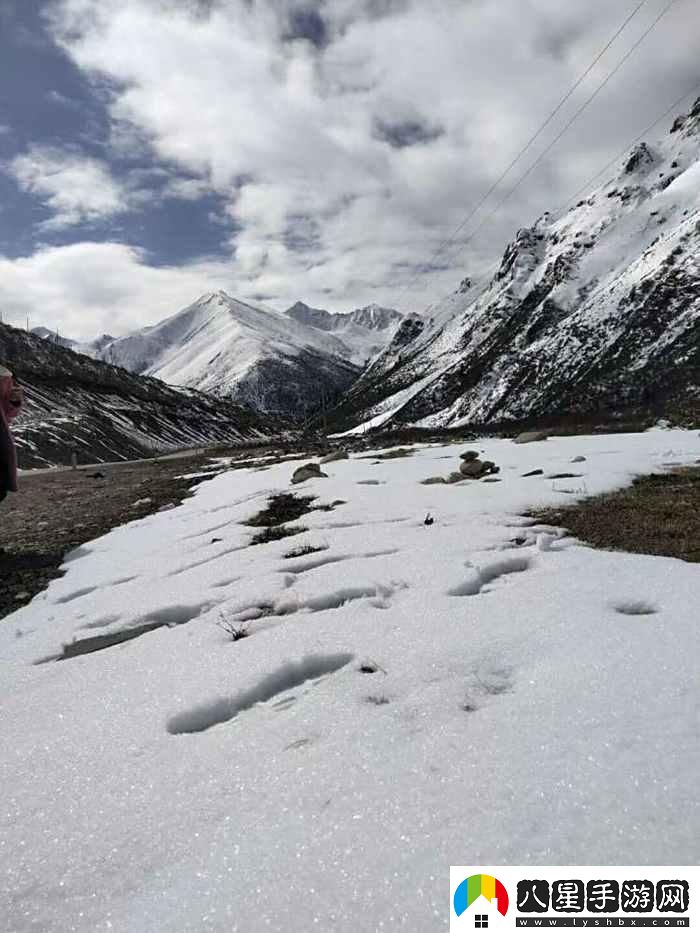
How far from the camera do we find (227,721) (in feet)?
14.3

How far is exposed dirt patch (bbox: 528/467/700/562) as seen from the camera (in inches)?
296

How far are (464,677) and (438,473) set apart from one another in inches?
489

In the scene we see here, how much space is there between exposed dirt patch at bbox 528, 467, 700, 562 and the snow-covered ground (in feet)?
2.34

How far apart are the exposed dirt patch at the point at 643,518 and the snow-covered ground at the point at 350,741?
2.34ft

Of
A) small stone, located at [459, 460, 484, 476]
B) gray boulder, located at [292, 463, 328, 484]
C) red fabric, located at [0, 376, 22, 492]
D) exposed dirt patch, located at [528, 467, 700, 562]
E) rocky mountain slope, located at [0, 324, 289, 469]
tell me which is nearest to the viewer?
red fabric, located at [0, 376, 22, 492]

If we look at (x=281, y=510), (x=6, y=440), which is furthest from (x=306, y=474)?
(x=6, y=440)

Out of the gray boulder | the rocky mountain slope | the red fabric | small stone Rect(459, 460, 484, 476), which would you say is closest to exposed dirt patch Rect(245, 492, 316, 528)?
the gray boulder

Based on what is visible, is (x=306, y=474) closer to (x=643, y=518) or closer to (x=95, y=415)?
(x=643, y=518)

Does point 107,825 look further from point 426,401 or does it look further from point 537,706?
point 426,401

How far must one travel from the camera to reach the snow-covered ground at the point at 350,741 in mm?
2717

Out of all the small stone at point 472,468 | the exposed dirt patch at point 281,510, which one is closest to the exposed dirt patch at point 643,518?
the small stone at point 472,468

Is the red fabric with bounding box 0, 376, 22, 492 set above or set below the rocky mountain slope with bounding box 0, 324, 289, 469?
below

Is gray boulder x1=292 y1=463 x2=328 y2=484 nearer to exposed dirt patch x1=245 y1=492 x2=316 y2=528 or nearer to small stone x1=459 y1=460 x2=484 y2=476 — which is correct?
exposed dirt patch x1=245 y1=492 x2=316 y2=528

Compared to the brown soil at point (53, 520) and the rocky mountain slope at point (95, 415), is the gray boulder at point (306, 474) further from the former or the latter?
the rocky mountain slope at point (95, 415)
